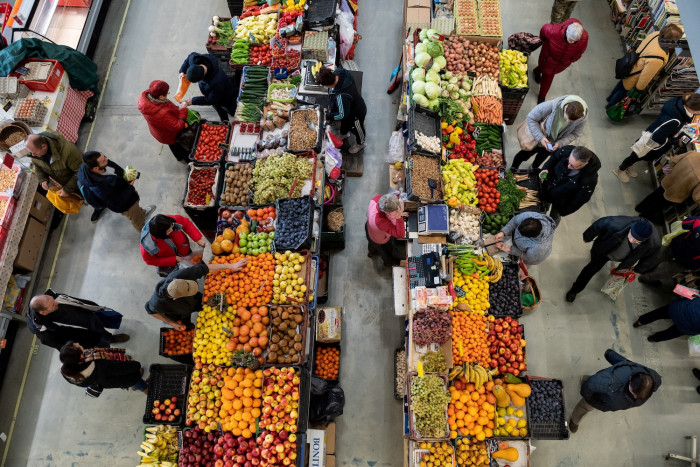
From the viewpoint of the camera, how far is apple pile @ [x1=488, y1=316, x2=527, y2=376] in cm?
503

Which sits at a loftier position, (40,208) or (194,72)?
(194,72)

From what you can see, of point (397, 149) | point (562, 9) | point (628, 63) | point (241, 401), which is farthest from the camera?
point (562, 9)

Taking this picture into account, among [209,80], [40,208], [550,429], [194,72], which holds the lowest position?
[550,429]

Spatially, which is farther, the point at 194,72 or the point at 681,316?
the point at 194,72

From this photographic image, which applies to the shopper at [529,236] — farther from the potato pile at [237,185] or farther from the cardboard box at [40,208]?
the cardboard box at [40,208]

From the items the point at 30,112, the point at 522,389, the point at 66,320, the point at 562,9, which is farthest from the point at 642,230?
the point at 30,112

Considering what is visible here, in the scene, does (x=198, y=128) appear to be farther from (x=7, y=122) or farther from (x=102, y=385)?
(x=102, y=385)

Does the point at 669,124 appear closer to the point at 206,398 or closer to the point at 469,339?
→ the point at 469,339

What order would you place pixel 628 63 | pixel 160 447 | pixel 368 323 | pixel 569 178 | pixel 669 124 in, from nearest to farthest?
pixel 160 447 < pixel 569 178 < pixel 669 124 < pixel 368 323 < pixel 628 63

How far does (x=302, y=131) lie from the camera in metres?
6.23

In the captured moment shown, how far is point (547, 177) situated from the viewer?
591cm

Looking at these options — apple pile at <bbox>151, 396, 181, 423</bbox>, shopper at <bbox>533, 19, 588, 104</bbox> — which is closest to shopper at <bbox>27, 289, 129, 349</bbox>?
apple pile at <bbox>151, 396, 181, 423</bbox>

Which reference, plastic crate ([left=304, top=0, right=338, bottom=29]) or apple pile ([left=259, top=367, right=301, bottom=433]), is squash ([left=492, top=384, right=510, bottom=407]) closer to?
apple pile ([left=259, top=367, right=301, bottom=433])

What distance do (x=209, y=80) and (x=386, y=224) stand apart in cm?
383
